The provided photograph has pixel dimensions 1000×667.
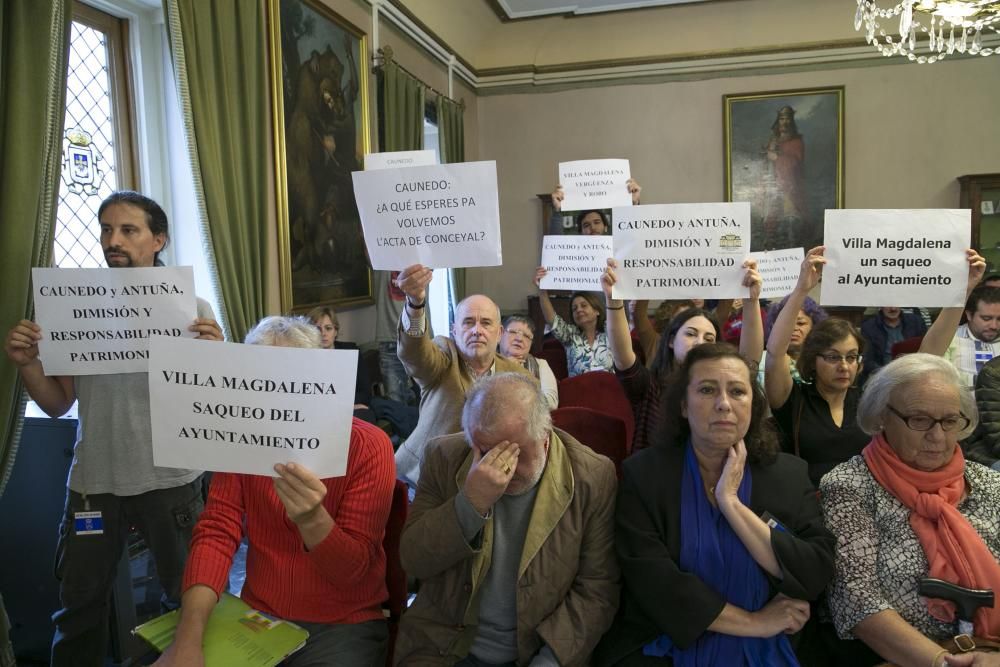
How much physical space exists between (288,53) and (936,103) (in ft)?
24.0

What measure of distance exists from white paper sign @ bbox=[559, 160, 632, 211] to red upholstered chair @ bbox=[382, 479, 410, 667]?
9.93ft

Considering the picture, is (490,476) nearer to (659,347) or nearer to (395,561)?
(395,561)

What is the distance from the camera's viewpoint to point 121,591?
2887 mm

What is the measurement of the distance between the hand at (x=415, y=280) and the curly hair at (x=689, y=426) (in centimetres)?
106

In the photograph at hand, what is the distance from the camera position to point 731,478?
187 cm

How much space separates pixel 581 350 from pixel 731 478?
2595 millimetres

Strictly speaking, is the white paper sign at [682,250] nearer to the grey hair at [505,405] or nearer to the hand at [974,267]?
the hand at [974,267]

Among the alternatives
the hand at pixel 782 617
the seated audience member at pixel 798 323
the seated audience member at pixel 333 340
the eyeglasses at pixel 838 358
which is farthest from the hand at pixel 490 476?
the seated audience member at pixel 333 340

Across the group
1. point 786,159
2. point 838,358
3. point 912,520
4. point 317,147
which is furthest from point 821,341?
point 786,159

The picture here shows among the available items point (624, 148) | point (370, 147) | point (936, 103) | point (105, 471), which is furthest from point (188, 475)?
point (936, 103)

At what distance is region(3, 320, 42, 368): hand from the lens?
7.38 feet

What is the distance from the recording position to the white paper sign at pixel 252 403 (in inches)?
66.8

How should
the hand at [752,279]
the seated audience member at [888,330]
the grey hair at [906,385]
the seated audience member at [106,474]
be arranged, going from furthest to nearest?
1. the seated audience member at [888,330]
2. the hand at [752,279]
3. the seated audience member at [106,474]
4. the grey hair at [906,385]

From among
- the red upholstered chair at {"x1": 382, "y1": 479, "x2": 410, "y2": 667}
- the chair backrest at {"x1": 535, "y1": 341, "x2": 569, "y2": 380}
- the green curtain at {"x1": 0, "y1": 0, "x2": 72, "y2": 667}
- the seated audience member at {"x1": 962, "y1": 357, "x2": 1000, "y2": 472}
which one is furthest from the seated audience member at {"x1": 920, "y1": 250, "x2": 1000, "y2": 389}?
the green curtain at {"x1": 0, "y1": 0, "x2": 72, "y2": 667}
